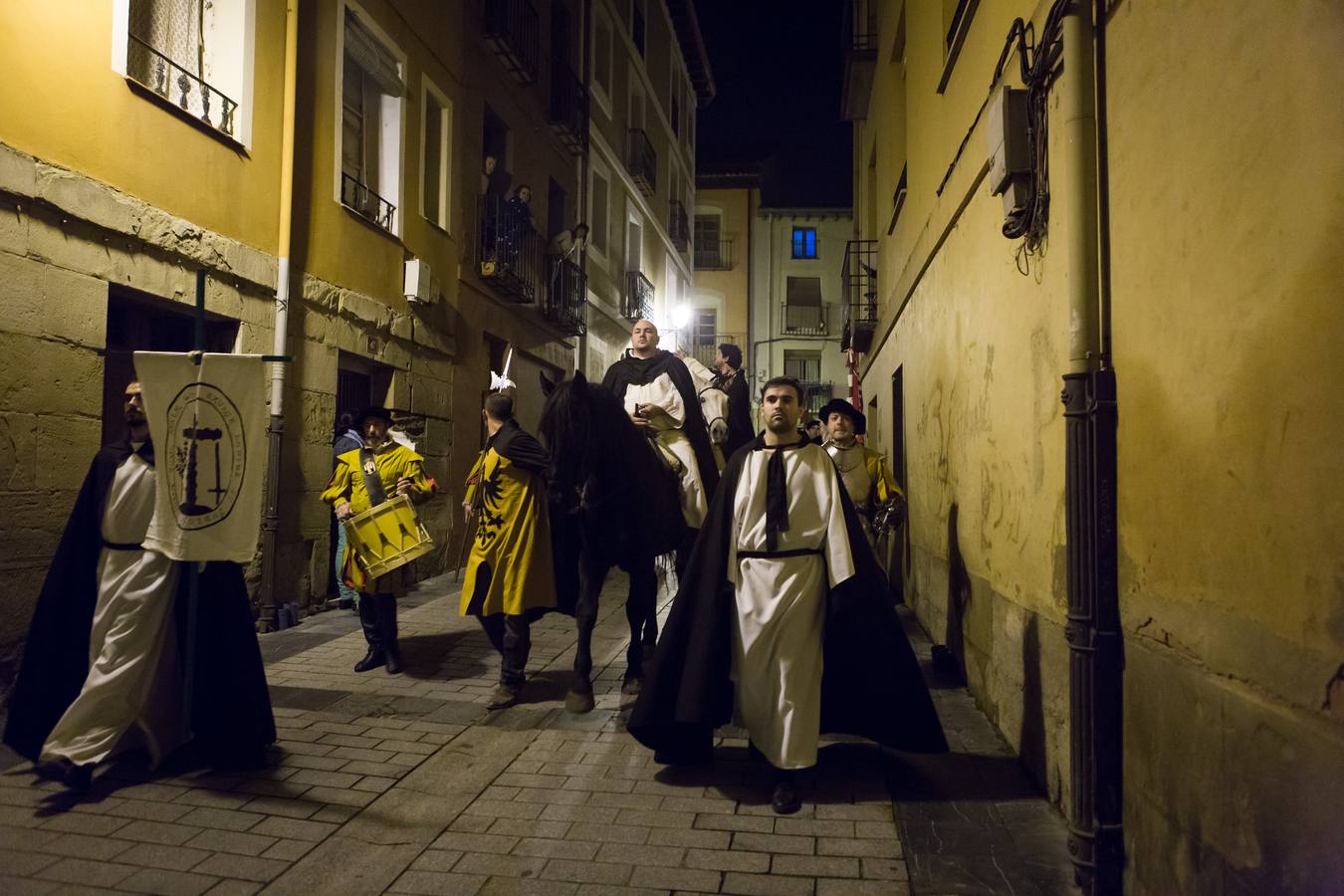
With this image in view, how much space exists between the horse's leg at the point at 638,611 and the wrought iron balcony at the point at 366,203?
5.43 metres

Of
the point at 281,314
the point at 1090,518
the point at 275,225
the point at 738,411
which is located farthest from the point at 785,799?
the point at 275,225

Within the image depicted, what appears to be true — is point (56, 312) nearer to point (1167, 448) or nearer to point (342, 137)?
point (342, 137)

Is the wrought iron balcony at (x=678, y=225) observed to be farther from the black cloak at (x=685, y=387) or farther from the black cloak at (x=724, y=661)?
the black cloak at (x=724, y=661)

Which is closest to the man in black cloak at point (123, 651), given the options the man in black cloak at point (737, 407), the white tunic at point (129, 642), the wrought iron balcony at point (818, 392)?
the white tunic at point (129, 642)

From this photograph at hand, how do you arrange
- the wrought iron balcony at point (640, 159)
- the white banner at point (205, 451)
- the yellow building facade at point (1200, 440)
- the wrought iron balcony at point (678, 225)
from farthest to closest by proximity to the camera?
the wrought iron balcony at point (678, 225) < the wrought iron balcony at point (640, 159) < the white banner at point (205, 451) < the yellow building facade at point (1200, 440)

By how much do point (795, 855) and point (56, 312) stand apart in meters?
5.35

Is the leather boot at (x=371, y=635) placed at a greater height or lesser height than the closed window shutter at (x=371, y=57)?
lesser

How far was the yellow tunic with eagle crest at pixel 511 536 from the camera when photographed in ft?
18.5

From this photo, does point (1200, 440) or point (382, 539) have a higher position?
point (1200, 440)

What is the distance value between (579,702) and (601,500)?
124 centimetres

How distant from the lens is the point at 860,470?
7.55 m

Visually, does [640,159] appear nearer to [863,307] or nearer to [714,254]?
[863,307]

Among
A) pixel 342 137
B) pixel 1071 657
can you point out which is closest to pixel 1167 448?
pixel 1071 657

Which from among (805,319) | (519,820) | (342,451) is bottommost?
(519,820)
